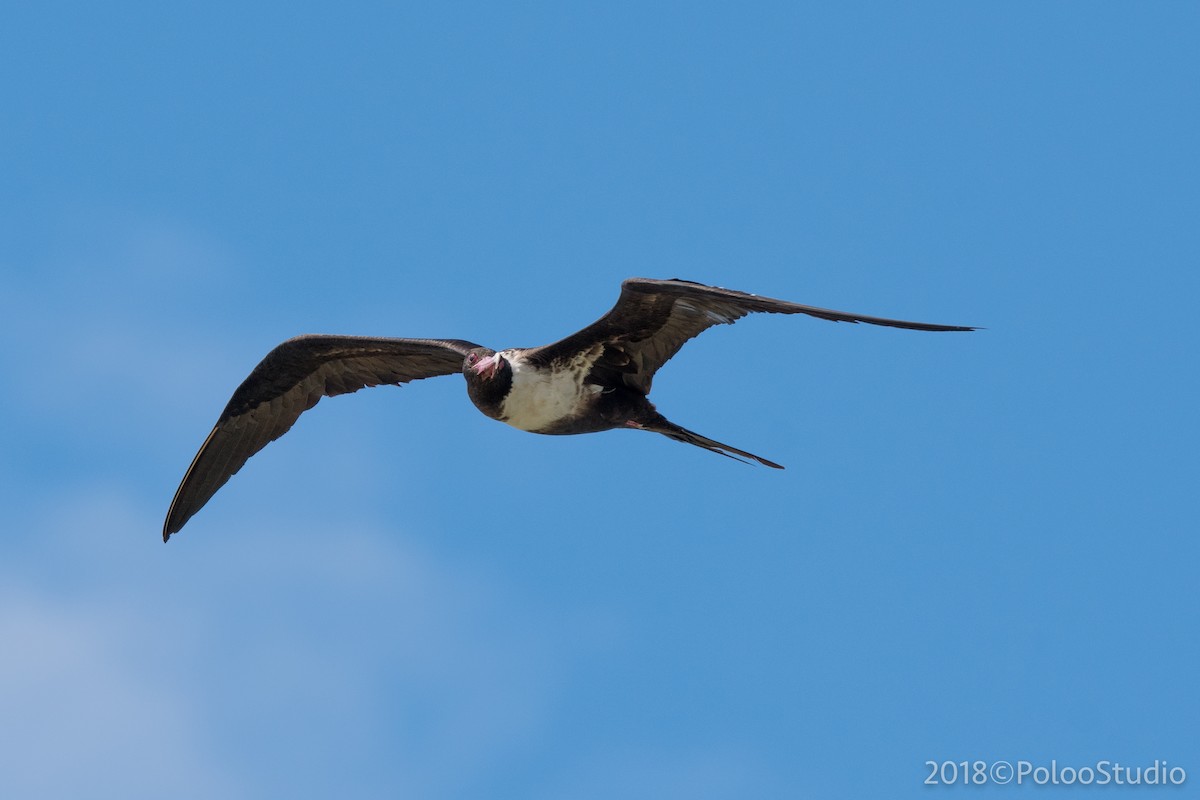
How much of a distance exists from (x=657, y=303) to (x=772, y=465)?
1.44m

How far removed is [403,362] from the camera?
43.0 feet

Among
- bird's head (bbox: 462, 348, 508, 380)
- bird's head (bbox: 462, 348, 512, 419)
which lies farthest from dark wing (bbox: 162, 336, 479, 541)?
bird's head (bbox: 462, 348, 512, 419)

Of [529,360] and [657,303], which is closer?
[657,303]

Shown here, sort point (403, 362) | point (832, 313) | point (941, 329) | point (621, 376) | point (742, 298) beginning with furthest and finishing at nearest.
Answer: point (403, 362) → point (621, 376) → point (742, 298) → point (832, 313) → point (941, 329)

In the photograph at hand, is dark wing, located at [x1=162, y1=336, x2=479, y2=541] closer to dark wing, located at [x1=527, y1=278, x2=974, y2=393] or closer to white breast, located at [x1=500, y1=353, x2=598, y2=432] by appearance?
white breast, located at [x1=500, y1=353, x2=598, y2=432]

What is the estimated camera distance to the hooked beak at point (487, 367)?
1138 cm

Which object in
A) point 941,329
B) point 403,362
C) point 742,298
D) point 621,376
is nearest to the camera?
point 941,329

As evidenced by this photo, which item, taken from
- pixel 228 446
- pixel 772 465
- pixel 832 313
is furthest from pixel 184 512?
pixel 832 313

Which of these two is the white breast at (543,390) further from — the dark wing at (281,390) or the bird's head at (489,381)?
the dark wing at (281,390)

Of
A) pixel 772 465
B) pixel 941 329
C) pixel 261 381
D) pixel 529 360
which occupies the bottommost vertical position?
pixel 941 329

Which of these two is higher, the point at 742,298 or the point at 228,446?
the point at 228,446

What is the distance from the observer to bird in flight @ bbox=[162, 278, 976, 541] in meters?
10.6

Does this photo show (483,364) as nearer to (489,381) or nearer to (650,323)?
(489,381)

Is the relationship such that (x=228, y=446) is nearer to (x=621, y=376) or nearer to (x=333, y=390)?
(x=333, y=390)
